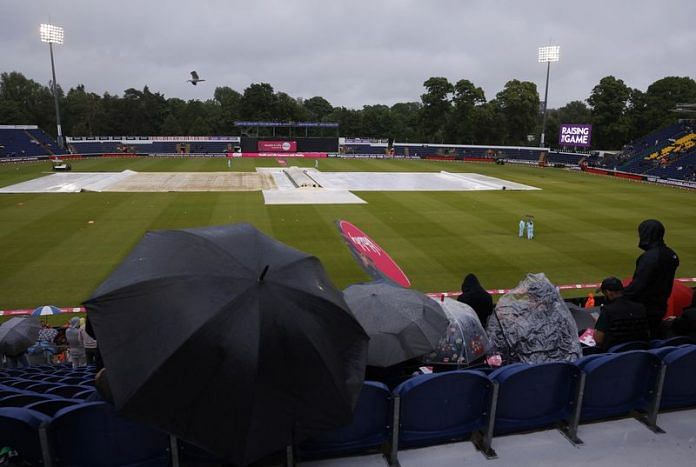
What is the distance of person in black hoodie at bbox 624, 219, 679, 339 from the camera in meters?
6.32

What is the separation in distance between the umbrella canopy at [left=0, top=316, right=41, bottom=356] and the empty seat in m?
7.96

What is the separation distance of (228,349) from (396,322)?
2.58 m

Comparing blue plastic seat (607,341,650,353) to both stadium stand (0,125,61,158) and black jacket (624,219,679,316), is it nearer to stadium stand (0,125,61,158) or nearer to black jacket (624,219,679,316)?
black jacket (624,219,679,316)

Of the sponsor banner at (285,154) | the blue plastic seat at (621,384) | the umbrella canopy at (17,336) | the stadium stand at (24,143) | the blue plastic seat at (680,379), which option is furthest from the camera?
the sponsor banner at (285,154)

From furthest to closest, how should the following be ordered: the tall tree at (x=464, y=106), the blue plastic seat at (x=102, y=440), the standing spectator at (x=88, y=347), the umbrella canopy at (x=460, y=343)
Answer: the tall tree at (x=464, y=106)
the standing spectator at (x=88, y=347)
the umbrella canopy at (x=460, y=343)
the blue plastic seat at (x=102, y=440)

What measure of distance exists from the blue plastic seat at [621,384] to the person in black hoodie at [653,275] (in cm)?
145

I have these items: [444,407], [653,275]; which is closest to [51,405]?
[444,407]

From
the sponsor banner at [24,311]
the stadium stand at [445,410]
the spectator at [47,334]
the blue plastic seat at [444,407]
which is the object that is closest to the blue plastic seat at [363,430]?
the stadium stand at [445,410]

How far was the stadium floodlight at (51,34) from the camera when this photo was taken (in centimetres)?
6382

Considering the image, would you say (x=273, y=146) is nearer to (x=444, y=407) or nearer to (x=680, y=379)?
(x=680, y=379)

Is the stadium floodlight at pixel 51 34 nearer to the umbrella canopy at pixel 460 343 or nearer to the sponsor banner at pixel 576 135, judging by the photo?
the sponsor banner at pixel 576 135

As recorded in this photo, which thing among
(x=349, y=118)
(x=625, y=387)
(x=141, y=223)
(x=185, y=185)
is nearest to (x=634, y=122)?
(x=349, y=118)

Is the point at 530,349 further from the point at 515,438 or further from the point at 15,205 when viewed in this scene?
the point at 15,205

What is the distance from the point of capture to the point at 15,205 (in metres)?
26.7
